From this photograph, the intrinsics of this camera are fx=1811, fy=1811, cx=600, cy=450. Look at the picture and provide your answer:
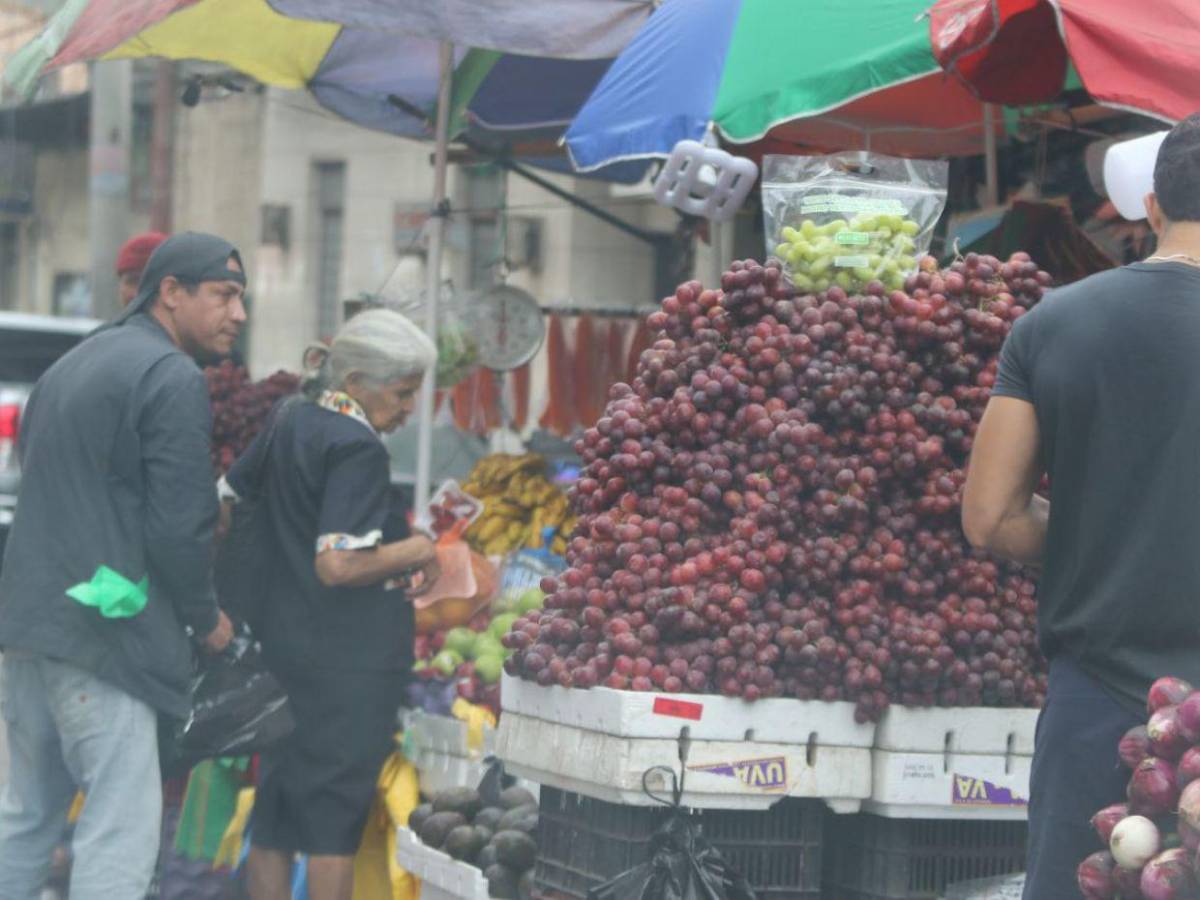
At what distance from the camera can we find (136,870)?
4.15 m

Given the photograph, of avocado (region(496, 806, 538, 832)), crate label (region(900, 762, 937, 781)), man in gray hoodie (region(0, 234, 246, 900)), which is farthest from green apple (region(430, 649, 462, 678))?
crate label (region(900, 762, 937, 781))

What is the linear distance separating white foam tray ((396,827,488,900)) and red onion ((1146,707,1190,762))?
2.17 metres

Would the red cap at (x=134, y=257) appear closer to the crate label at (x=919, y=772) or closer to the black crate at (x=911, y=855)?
the black crate at (x=911, y=855)

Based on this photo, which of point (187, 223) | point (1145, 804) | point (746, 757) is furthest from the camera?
point (187, 223)

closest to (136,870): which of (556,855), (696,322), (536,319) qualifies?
(556,855)

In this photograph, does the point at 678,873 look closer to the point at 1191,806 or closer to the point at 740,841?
the point at 740,841

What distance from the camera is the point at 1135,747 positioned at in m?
2.63

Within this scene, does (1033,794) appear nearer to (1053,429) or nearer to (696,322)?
(1053,429)

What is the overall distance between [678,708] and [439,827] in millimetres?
1360

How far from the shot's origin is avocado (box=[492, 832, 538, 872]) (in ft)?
14.4

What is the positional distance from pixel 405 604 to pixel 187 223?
61.7 feet

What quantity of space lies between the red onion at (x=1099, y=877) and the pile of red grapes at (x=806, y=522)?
1.14 m

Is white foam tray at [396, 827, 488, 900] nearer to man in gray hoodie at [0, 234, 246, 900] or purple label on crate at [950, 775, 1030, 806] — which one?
man in gray hoodie at [0, 234, 246, 900]

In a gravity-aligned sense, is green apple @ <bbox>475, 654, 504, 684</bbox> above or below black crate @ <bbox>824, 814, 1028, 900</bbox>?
above
